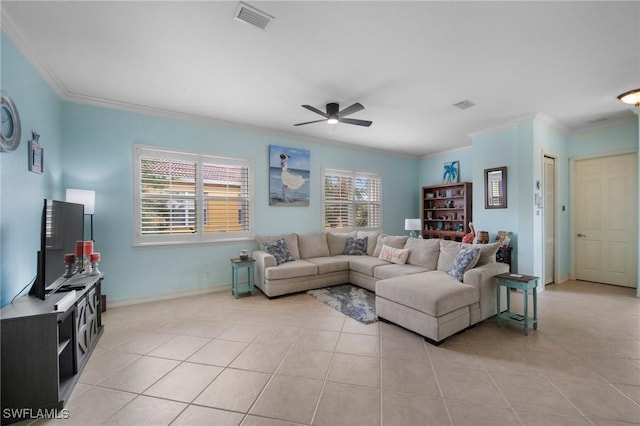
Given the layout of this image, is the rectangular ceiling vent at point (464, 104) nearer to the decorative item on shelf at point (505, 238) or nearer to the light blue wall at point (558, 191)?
the light blue wall at point (558, 191)

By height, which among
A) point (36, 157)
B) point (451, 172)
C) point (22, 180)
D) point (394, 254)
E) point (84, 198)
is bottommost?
point (394, 254)

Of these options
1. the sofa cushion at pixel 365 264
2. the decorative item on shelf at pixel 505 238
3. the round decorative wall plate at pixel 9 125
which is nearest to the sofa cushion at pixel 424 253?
the sofa cushion at pixel 365 264

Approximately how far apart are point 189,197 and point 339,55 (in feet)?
10.1

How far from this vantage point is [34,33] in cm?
233

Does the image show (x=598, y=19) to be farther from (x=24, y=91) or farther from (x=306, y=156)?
(x=24, y=91)

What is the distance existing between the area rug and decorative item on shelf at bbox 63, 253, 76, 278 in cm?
289

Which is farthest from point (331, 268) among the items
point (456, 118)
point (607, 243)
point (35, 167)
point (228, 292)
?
point (607, 243)

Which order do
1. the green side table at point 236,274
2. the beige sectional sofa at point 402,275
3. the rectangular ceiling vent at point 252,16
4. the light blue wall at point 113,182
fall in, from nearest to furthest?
the rectangular ceiling vent at point 252,16
the light blue wall at point 113,182
the beige sectional sofa at point 402,275
the green side table at point 236,274

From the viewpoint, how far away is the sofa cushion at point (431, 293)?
2676 mm

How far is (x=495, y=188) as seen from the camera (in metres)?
4.80

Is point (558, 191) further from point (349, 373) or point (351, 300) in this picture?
point (349, 373)

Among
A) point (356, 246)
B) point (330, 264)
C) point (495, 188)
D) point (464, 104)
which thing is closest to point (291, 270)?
point (330, 264)

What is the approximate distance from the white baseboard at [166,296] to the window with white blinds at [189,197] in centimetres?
78

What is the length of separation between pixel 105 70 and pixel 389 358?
13.5ft
